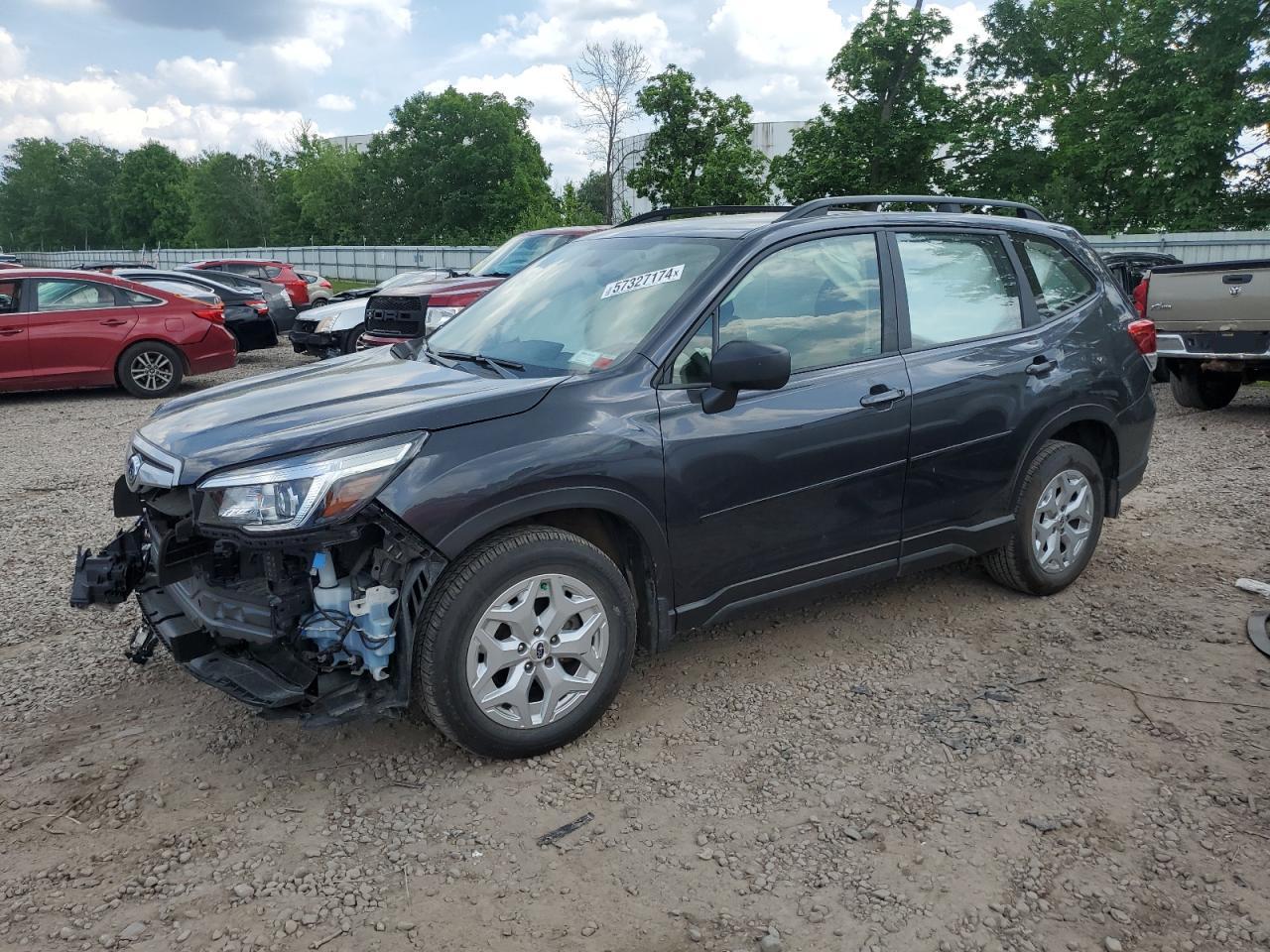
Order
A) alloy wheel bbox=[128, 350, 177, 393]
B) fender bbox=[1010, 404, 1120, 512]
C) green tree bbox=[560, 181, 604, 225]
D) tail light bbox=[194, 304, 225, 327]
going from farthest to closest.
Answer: green tree bbox=[560, 181, 604, 225] → tail light bbox=[194, 304, 225, 327] → alloy wheel bbox=[128, 350, 177, 393] → fender bbox=[1010, 404, 1120, 512]

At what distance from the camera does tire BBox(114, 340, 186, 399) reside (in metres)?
11.9

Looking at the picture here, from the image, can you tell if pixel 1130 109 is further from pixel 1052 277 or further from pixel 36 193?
pixel 36 193

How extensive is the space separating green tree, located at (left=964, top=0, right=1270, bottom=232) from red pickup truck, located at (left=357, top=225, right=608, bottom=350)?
2360cm

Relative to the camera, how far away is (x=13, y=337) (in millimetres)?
11180

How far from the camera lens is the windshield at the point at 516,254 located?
38.5ft

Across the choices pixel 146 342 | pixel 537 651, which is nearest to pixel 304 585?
pixel 537 651

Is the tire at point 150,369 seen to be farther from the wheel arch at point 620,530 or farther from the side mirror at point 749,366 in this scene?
the side mirror at point 749,366

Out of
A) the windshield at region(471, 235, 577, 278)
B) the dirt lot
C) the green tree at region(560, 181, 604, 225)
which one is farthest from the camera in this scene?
the green tree at region(560, 181, 604, 225)

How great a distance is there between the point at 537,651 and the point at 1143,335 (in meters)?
3.73

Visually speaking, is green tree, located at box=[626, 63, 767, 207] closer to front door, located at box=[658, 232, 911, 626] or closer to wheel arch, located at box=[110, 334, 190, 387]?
wheel arch, located at box=[110, 334, 190, 387]

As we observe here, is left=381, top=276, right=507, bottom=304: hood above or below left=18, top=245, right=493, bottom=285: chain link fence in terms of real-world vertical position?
below

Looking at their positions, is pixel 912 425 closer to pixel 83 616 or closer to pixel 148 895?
pixel 148 895

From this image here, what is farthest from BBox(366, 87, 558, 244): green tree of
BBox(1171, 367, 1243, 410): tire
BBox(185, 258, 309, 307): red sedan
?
BBox(1171, 367, 1243, 410): tire

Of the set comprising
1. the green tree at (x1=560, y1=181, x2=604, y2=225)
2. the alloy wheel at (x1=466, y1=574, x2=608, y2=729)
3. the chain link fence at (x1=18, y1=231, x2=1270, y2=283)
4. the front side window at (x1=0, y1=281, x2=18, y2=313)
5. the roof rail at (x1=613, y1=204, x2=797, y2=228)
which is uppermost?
the green tree at (x1=560, y1=181, x2=604, y2=225)
